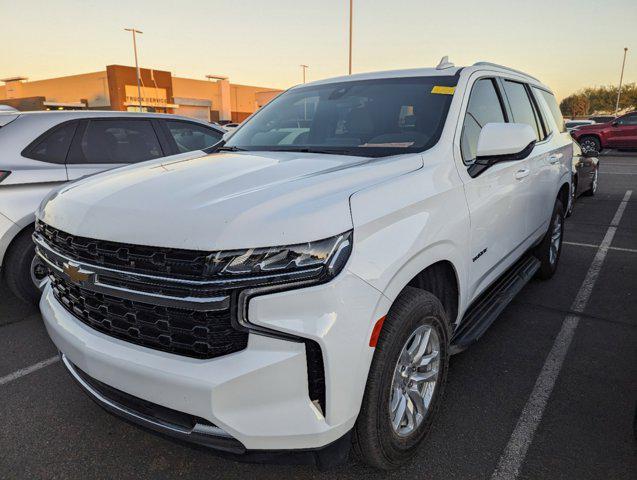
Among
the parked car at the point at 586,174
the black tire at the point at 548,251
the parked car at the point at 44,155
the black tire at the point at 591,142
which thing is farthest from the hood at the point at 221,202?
the black tire at the point at 591,142

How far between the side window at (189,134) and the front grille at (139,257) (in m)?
3.77

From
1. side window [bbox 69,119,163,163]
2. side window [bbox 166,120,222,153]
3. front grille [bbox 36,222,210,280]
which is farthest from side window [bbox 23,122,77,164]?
front grille [bbox 36,222,210,280]

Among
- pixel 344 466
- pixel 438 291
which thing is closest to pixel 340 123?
pixel 438 291

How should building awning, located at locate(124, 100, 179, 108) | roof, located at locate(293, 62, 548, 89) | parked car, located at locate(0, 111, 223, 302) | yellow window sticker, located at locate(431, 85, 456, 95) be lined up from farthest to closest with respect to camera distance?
building awning, located at locate(124, 100, 179, 108) < parked car, located at locate(0, 111, 223, 302) < roof, located at locate(293, 62, 548, 89) < yellow window sticker, located at locate(431, 85, 456, 95)

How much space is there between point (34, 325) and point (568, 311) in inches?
181

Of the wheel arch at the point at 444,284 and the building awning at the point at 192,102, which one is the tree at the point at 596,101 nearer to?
the building awning at the point at 192,102

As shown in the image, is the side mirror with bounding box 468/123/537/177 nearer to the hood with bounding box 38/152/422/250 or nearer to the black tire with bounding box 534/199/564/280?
the hood with bounding box 38/152/422/250

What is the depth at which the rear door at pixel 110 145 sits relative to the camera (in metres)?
4.56

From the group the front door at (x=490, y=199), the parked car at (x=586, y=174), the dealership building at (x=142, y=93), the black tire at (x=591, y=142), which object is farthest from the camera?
the dealership building at (x=142, y=93)

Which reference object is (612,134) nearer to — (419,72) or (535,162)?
(535,162)

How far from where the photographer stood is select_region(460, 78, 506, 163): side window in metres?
2.81

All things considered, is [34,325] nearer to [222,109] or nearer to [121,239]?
[121,239]

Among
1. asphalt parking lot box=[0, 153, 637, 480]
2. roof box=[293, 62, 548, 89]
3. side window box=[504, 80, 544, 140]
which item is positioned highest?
roof box=[293, 62, 548, 89]

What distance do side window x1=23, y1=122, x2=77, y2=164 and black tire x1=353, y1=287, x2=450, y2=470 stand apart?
3742 millimetres
